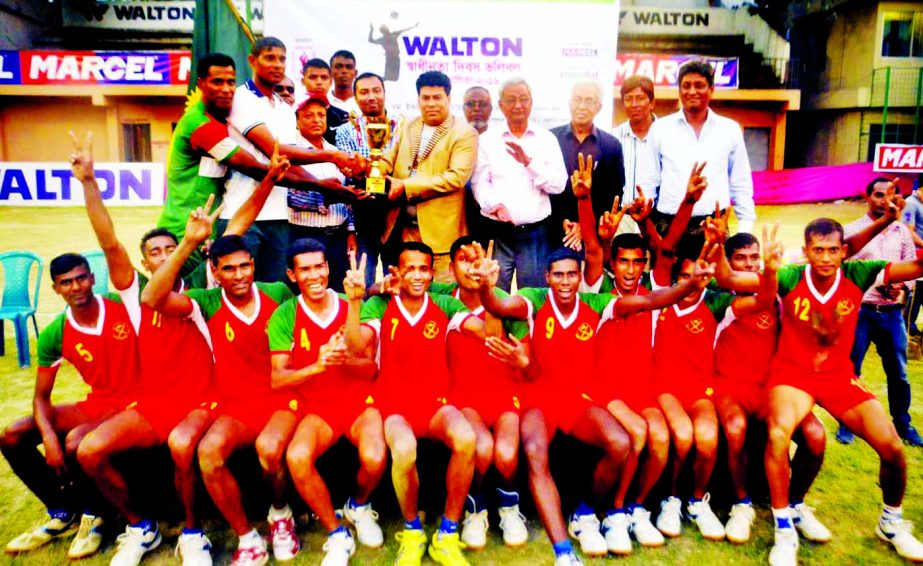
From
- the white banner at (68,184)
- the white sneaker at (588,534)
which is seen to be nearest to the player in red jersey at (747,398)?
the white sneaker at (588,534)

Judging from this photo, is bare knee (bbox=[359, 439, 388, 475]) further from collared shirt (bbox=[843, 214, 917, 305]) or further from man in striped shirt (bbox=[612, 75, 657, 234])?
collared shirt (bbox=[843, 214, 917, 305])

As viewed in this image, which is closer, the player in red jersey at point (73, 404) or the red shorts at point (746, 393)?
the player in red jersey at point (73, 404)

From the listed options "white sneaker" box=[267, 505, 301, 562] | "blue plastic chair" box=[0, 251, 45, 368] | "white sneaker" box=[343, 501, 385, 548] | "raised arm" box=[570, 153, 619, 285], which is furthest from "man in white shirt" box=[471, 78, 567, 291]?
"blue plastic chair" box=[0, 251, 45, 368]

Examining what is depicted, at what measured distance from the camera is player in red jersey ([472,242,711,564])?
10.9 feet

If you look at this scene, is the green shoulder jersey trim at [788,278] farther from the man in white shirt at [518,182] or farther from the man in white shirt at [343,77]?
the man in white shirt at [343,77]

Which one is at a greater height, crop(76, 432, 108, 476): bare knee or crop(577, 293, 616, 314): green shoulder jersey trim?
crop(577, 293, 616, 314): green shoulder jersey trim

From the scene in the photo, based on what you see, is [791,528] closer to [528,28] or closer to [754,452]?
[754,452]

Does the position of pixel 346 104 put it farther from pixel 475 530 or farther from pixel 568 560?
pixel 568 560

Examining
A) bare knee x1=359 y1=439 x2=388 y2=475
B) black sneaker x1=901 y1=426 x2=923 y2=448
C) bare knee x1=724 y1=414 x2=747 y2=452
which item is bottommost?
black sneaker x1=901 y1=426 x2=923 y2=448

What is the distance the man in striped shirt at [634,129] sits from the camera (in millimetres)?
4793

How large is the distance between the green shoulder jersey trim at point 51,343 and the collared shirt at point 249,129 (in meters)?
1.21

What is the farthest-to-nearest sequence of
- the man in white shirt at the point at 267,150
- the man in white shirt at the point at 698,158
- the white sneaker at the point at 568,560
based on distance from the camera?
the man in white shirt at the point at 698,158 → the man in white shirt at the point at 267,150 → the white sneaker at the point at 568,560

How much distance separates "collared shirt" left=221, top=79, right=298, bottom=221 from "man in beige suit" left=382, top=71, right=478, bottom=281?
0.74 metres

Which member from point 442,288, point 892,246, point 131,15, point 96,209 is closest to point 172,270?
point 96,209
